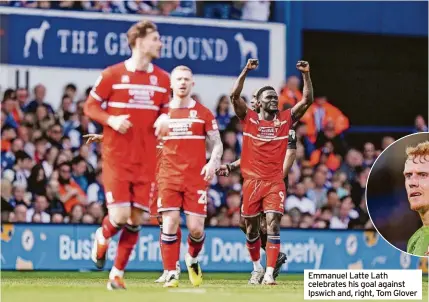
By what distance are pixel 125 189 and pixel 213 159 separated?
1.08 metres

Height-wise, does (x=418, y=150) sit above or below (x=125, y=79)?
below

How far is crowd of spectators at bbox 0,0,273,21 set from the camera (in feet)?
71.4

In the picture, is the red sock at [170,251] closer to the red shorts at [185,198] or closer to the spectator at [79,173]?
the red shorts at [185,198]

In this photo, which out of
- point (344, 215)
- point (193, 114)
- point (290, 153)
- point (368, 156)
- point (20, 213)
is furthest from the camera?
point (368, 156)

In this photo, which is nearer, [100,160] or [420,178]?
[420,178]

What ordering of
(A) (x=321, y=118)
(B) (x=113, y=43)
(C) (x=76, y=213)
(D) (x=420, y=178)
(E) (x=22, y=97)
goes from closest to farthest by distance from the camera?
(D) (x=420, y=178), (C) (x=76, y=213), (E) (x=22, y=97), (B) (x=113, y=43), (A) (x=321, y=118)

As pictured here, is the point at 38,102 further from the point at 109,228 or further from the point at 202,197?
the point at 109,228

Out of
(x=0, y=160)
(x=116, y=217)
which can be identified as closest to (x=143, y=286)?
(x=116, y=217)

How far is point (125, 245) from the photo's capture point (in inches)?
536

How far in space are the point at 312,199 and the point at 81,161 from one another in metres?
3.92

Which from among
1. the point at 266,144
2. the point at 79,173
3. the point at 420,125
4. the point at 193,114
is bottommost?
the point at 79,173

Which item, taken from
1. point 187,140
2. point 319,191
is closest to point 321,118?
point 319,191

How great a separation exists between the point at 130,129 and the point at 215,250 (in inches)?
275

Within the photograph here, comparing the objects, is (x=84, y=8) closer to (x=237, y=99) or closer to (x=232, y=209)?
(x=232, y=209)
